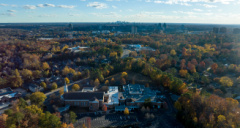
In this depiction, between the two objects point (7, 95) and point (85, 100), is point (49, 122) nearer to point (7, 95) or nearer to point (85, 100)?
point (85, 100)

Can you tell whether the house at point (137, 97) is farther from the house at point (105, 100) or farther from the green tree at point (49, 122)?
the green tree at point (49, 122)

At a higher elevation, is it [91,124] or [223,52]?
[223,52]

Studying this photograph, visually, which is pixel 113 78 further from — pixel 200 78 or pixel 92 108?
pixel 200 78

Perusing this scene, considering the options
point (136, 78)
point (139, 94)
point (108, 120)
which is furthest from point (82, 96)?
point (136, 78)

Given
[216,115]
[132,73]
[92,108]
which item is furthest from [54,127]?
[132,73]

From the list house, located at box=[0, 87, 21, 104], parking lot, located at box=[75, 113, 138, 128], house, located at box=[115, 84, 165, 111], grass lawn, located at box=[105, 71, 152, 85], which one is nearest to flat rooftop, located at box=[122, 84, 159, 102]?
house, located at box=[115, 84, 165, 111]

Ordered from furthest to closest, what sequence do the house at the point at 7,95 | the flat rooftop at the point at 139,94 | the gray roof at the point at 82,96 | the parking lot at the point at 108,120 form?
the house at the point at 7,95 → the flat rooftop at the point at 139,94 → the gray roof at the point at 82,96 → the parking lot at the point at 108,120

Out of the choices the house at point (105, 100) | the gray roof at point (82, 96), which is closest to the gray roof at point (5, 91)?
the house at point (105, 100)

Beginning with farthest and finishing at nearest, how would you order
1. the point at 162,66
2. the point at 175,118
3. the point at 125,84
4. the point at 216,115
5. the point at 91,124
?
the point at 162,66, the point at 125,84, the point at 175,118, the point at 91,124, the point at 216,115

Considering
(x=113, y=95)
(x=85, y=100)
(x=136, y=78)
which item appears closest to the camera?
(x=85, y=100)

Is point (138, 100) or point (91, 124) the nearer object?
point (91, 124)

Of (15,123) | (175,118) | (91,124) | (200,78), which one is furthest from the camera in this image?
(200,78)
